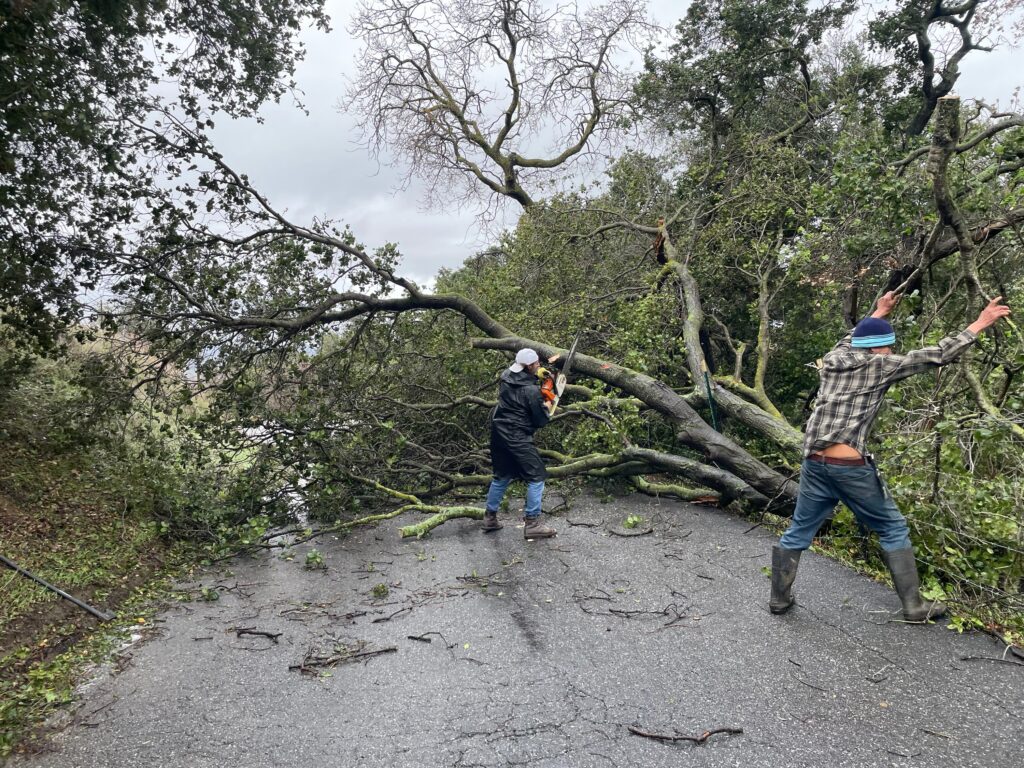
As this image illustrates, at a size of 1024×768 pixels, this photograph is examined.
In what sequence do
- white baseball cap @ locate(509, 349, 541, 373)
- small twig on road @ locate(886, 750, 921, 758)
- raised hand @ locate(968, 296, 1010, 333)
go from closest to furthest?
small twig on road @ locate(886, 750, 921, 758) → raised hand @ locate(968, 296, 1010, 333) → white baseball cap @ locate(509, 349, 541, 373)

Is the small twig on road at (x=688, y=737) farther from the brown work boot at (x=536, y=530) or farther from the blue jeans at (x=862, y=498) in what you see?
the brown work boot at (x=536, y=530)

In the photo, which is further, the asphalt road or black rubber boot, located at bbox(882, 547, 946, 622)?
black rubber boot, located at bbox(882, 547, 946, 622)

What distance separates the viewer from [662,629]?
361 centimetres

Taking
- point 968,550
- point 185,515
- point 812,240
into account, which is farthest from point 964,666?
point 185,515

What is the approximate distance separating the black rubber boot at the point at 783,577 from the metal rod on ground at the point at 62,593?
4.44 metres

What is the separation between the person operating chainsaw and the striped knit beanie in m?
2.74

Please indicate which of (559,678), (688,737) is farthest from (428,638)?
(688,737)

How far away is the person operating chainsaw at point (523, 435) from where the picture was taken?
17.9 ft

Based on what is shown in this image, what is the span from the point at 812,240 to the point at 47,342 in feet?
24.4

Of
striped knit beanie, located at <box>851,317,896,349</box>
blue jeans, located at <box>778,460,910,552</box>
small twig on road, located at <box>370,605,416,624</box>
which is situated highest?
striped knit beanie, located at <box>851,317,896,349</box>

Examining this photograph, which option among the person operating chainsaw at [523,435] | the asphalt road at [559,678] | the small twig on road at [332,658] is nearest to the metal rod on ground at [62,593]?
the asphalt road at [559,678]

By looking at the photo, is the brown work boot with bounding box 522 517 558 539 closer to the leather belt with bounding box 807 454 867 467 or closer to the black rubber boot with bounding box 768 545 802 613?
the black rubber boot with bounding box 768 545 802 613

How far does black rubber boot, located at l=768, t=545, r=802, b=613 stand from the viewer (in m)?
3.61


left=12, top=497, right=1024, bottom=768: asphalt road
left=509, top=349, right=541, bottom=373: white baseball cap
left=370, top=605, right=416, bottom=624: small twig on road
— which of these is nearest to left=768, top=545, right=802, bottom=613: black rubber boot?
left=12, top=497, right=1024, bottom=768: asphalt road
